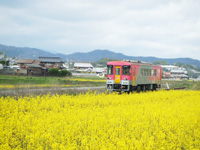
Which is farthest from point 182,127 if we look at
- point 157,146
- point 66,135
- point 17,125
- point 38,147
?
point 17,125

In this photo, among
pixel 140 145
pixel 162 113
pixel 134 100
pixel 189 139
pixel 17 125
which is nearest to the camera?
pixel 140 145

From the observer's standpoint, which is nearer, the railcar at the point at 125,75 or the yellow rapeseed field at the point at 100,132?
the yellow rapeseed field at the point at 100,132

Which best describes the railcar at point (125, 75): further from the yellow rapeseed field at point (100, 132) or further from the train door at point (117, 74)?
the yellow rapeseed field at point (100, 132)

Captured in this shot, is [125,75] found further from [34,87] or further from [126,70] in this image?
[34,87]

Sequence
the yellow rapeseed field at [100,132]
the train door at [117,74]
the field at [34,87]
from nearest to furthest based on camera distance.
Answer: the yellow rapeseed field at [100,132] → the field at [34,87] → the train door at [117,74]

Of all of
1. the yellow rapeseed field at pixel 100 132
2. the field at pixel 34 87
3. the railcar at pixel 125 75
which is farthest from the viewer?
the railcar at pixel 125 75

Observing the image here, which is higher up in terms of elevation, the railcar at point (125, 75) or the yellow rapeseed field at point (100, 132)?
the railcar at point (125, 75)

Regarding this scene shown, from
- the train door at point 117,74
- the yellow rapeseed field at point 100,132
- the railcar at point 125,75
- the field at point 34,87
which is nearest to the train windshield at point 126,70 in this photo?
the railcar at point 125,75

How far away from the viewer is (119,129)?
654 cm

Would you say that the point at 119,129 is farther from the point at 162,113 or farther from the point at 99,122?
the point at 162,113

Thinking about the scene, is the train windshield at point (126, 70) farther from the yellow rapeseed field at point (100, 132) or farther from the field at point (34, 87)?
the yellow rapeseed field at point (100, 132)

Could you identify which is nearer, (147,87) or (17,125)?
(17,125)

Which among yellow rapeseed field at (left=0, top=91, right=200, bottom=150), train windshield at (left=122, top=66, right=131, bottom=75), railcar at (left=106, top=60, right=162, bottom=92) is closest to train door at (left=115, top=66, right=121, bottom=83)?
railcar at (left=106, top=60, right=162, bottom=92)

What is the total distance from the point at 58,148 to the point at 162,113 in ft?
14.7
